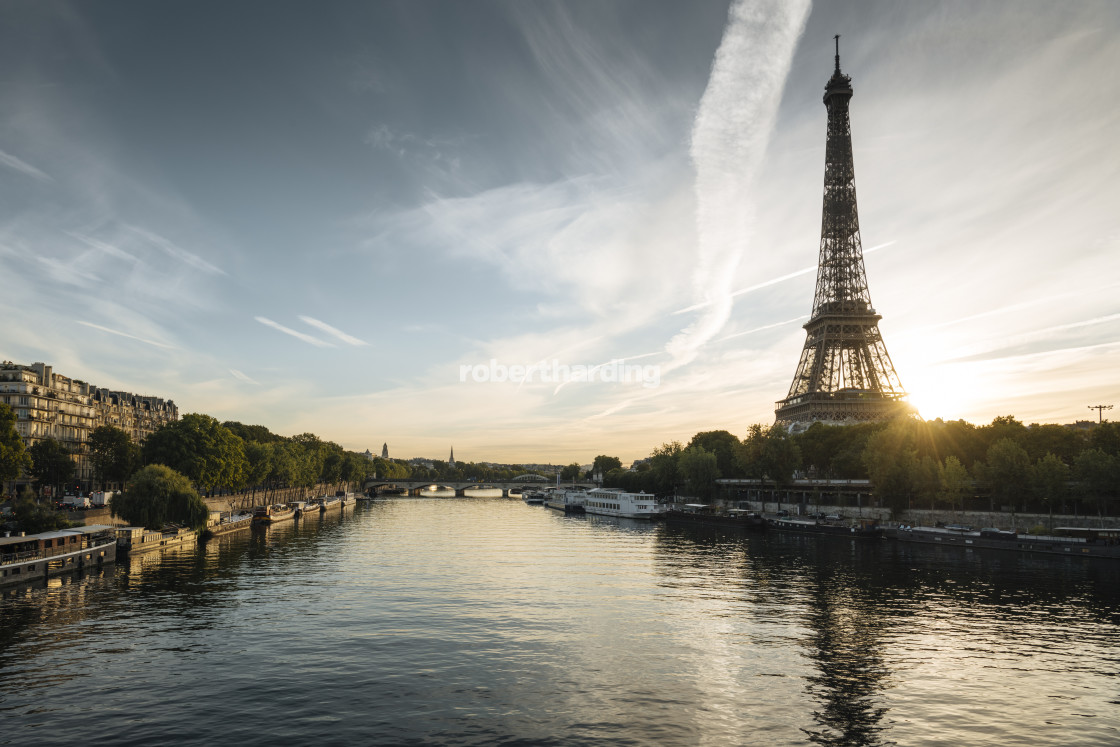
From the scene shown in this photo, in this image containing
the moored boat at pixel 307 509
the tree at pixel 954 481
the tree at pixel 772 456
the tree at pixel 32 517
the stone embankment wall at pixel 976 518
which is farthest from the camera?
the moored boat at pixel 307 509

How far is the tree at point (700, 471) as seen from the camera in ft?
485

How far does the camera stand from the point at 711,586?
52969 mm

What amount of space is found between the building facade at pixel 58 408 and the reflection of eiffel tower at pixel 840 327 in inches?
5474

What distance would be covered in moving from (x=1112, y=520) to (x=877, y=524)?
26411 millimetres

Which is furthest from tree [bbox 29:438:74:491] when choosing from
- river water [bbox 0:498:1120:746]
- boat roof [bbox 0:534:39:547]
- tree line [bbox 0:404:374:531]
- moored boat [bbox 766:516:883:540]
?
moored boat [bbox 766:516:883:540]

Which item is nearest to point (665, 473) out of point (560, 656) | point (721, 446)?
point (721, 446)

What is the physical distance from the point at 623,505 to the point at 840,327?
197 feet

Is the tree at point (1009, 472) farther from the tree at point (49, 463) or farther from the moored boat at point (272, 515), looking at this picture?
the tree at point (49, 463)

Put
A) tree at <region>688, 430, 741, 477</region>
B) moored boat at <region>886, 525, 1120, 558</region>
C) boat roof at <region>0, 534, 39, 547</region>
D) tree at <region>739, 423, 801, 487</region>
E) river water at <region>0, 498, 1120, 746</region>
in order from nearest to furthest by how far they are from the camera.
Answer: river water at <region>0, 498, 1120, 746</region> → boat roof at <region>0, 534, 39, 547</region> → moored boat at <region>886, 525, 1120, 558</region> → tree at <region>739, 423, 801, 487</region> → tree at <region>688, 430, 741, 477</region>

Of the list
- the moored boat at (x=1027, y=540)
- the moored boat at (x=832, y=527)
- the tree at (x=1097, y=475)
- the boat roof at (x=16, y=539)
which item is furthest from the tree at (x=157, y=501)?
the tree at (x=1097, y=475)

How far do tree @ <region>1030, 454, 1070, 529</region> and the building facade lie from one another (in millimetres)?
131751

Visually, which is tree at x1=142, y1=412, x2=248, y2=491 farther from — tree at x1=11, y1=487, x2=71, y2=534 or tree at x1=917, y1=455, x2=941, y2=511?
tree at x1=917, y1=455, x2=941, y2=511

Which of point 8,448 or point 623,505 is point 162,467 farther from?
point 623,505

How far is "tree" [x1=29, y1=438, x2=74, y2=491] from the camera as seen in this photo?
336 feet
